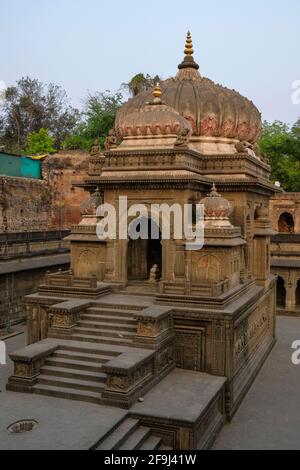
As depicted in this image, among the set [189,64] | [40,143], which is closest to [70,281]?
[189,64]

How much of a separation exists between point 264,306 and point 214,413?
569 cm

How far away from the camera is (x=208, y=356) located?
33.0 feet

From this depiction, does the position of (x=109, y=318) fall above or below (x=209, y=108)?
below

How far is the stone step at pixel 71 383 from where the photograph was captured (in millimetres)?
8648

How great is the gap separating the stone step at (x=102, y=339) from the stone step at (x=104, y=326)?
25 centimetres

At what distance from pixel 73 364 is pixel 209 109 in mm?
7857

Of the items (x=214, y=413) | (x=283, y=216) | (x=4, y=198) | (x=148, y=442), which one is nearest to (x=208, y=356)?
(x=214, y=413)

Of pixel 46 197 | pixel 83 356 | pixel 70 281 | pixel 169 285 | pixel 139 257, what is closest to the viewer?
pixel 83 356

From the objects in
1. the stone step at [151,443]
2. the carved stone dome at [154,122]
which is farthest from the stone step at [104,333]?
the carved stone dome at [154,122]

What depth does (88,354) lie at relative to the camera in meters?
9.48

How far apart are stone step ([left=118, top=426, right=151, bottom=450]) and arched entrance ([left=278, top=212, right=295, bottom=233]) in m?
25.2

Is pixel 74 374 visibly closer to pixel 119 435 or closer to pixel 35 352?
pixel 35 352

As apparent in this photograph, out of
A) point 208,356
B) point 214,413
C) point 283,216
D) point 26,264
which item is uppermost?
point 283,216
